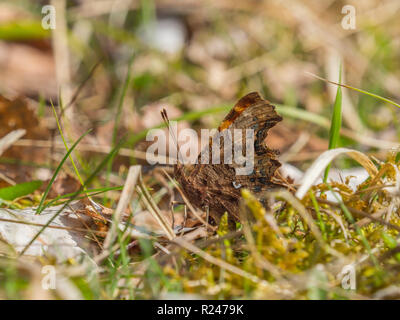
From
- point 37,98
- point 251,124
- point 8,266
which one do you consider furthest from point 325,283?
point 37,98

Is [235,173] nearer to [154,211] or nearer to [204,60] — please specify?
[154,211]

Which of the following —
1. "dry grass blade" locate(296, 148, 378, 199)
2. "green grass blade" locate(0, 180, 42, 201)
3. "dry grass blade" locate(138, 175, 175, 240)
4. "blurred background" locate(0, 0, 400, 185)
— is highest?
"blurred background" locate(0, 0, 400, 185)

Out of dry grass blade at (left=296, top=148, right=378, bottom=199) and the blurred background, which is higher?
the blurred background

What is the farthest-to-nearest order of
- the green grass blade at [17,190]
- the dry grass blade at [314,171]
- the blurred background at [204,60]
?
1. the blurred background at [204,60]
2. the green grass blade at [17,190]
3. the dry grass blade at [314,171]

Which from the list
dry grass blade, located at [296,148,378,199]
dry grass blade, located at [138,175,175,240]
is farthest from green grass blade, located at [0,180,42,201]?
dry grass blade, located at [296,148,378,199]

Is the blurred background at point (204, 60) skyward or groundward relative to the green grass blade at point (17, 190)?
skyward

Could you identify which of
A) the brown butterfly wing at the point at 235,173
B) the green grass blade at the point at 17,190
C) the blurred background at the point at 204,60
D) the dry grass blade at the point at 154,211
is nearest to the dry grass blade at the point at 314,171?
the brown butterfly wing at the point at 235,173

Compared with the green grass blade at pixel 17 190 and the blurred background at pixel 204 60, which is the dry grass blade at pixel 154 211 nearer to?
the green grass blade at pixel 17 190

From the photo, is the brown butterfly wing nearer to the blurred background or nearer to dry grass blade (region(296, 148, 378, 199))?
dry grass blade (region(296, 148, 378, 199))
